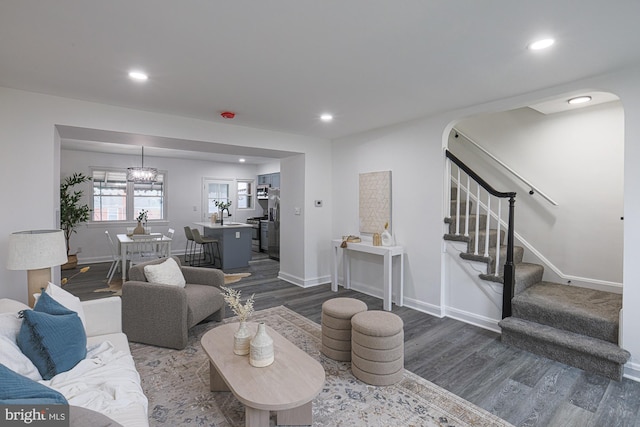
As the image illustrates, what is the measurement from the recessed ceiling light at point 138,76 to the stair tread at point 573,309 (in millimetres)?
4125

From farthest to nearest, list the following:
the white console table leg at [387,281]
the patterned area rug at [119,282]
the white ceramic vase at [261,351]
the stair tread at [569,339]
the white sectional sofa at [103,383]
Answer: the patterned area rug at [119,282] < the white console table leg at [387,281] < the stair tread at [569,339] < the white ceramic vase at [261,351] < the white sectional sofa at [103,383]

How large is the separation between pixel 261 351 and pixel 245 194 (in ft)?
26.2

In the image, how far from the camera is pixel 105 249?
23.7ft

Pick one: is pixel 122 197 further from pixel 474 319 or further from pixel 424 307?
pixel 474 319

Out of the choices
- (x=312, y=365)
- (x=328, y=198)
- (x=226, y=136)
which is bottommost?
(x=312, y=365)

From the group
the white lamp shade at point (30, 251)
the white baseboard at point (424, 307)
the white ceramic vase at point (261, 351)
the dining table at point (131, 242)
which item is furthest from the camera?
the dining table at point (131, 242)

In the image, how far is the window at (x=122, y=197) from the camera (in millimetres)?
7227

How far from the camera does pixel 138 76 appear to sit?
8.76 feet

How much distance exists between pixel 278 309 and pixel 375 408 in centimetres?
213

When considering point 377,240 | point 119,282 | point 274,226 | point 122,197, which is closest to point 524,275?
point 377,240

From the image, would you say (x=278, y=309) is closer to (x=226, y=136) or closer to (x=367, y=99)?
(x=226, y=136)

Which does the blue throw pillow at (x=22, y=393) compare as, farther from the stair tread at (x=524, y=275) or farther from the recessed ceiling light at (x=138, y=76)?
the stair tread at (x=524, y=275)

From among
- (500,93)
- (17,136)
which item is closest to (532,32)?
(500,93)

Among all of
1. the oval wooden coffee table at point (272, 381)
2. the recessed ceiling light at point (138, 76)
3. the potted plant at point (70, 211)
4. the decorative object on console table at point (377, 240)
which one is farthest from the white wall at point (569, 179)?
the potted plant at point (70, 211)
